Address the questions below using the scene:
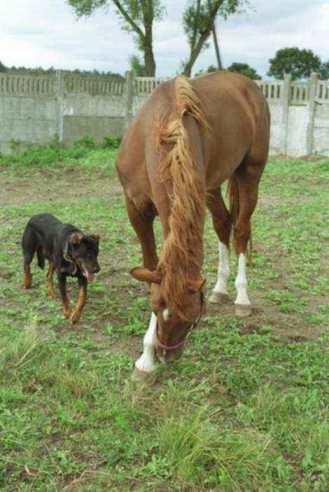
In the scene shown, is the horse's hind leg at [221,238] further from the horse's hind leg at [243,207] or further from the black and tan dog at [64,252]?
the black and tan dog at [64,252]

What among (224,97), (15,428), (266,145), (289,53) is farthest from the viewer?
(289,53)

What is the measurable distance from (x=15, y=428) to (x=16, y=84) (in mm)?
11758

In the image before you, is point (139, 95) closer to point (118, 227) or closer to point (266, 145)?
point (118, 227)

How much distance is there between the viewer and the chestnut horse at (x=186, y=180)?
10.2 feet

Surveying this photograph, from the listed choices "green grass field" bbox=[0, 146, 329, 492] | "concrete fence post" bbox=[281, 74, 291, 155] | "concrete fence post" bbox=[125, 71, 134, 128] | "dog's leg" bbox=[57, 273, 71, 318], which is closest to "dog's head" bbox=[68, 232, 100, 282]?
"dog's leg" bbox=[57, 273, 71, 318]

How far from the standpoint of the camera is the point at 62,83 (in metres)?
14.4

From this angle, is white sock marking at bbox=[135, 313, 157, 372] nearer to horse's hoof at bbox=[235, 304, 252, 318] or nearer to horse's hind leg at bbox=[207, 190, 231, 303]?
horse's hoof at bbox=[235, 304, 252, 318]

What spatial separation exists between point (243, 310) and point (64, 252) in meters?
1.46

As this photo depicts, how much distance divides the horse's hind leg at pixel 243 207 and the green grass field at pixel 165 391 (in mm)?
301

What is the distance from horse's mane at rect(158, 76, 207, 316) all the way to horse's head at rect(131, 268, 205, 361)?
2 centimetres

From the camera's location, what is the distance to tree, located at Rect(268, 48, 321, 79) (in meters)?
48.6

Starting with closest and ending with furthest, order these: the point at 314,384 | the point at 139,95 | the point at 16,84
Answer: the point at 314,384 < the point at 16,84 < the point at 139,95

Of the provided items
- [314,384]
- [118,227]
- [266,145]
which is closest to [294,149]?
[118,227]

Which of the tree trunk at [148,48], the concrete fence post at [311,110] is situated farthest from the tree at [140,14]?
the concrete fence post at [311,110]
